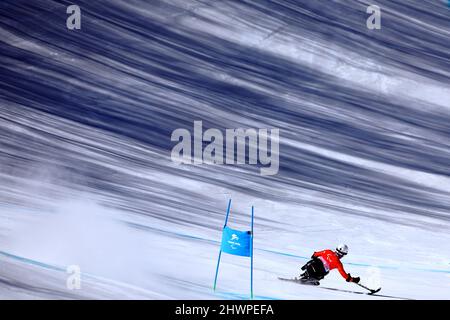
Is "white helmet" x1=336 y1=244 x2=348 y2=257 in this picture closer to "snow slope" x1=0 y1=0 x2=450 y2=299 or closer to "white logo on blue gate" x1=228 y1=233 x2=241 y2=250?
"snow slope" x1=0 y1=0 x2=450 y2=299

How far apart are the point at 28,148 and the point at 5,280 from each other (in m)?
1.36

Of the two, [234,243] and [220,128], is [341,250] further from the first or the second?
[220,128]

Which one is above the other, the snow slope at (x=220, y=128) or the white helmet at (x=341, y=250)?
the snow slope at (x=220, y=128)

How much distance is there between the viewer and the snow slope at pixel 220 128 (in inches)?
160

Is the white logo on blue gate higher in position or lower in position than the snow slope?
lower

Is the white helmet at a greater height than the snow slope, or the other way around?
the snow slope

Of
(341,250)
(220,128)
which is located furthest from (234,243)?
(220,128)

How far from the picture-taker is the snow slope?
4.06m

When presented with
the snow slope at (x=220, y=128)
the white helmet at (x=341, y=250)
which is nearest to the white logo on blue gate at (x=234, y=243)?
the snow slope at (x=220, y=128)

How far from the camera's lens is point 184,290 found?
3.85 metres

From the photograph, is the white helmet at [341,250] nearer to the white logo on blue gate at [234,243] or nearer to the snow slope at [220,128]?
the snow slope at [220,128]

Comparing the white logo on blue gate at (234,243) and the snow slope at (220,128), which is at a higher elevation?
the snow slope at (220,128)

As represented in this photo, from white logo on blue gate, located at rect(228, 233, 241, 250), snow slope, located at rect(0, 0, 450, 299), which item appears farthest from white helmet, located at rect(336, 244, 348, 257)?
white logo on blue gate, located at rect(228, 233, 241, 250)
